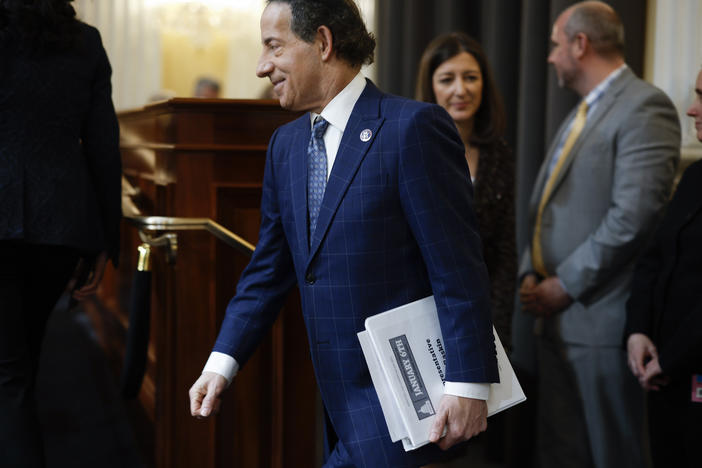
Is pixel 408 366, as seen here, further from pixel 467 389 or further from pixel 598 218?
pixel 598 218

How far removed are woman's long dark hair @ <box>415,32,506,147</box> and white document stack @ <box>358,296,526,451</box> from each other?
1.62m

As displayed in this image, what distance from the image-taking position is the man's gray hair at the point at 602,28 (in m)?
3.41

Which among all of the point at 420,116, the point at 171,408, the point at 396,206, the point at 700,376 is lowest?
the point at 171,408

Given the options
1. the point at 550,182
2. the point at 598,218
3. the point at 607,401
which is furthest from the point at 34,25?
the point at 607,401

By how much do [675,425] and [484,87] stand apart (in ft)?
4.68

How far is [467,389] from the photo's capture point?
66.1 inches

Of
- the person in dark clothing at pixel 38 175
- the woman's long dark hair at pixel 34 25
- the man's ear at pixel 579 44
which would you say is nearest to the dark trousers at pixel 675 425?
the man's ear at pixel 579 44

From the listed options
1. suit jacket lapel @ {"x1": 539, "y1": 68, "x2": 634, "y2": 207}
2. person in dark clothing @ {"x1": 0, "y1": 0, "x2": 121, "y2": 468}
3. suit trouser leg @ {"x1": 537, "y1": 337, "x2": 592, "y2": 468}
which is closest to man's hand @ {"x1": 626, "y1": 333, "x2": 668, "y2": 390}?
suit trouser leg @ {"x1": 537, "y1": 337, "x2": 592, "y2": 468}

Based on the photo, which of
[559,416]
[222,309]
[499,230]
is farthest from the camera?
[559,416]

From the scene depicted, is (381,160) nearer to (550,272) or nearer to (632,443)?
(550,272)

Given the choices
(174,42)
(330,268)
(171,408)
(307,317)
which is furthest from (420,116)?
(174,42)

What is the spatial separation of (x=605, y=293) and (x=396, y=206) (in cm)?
182

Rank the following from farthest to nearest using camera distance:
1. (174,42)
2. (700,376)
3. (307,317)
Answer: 1. (174,42)
2. (700,376)
3. (307,317)

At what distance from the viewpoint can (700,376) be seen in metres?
2.58
